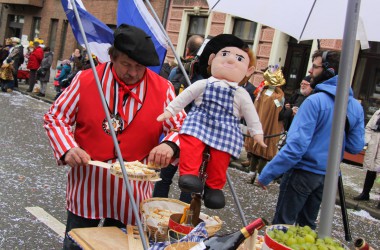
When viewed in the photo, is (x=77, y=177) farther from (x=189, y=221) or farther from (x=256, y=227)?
(x=256, y=227)

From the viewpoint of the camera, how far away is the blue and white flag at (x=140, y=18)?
11.8 ft

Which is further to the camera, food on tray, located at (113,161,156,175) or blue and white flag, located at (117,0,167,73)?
blue and white flag, located at (117,0,167,73)

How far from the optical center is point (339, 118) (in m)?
1.93

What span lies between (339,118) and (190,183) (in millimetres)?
681

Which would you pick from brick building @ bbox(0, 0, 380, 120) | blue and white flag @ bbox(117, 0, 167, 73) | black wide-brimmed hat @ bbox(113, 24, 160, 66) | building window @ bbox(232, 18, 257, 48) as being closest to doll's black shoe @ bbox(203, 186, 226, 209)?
black wide-brimmed hat @ bbox(113, 24, 160, 66)

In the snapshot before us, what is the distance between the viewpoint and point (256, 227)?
1.74 m

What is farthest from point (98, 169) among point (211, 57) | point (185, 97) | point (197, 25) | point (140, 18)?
point (197, 25)

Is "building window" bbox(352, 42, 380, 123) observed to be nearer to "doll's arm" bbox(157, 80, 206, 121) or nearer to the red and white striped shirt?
the red and white striped shirt

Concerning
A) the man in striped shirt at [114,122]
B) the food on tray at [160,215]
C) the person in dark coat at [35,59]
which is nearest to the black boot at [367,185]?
the man in striped shirt at [114,122]

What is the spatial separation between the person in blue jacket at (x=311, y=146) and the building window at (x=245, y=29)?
37.3 feet

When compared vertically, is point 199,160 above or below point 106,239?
above

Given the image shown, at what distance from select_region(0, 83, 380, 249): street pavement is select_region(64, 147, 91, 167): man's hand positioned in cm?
206

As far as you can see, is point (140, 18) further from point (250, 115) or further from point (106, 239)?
point (106, 239)

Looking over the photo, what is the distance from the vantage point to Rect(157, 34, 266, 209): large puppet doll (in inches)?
84.9
